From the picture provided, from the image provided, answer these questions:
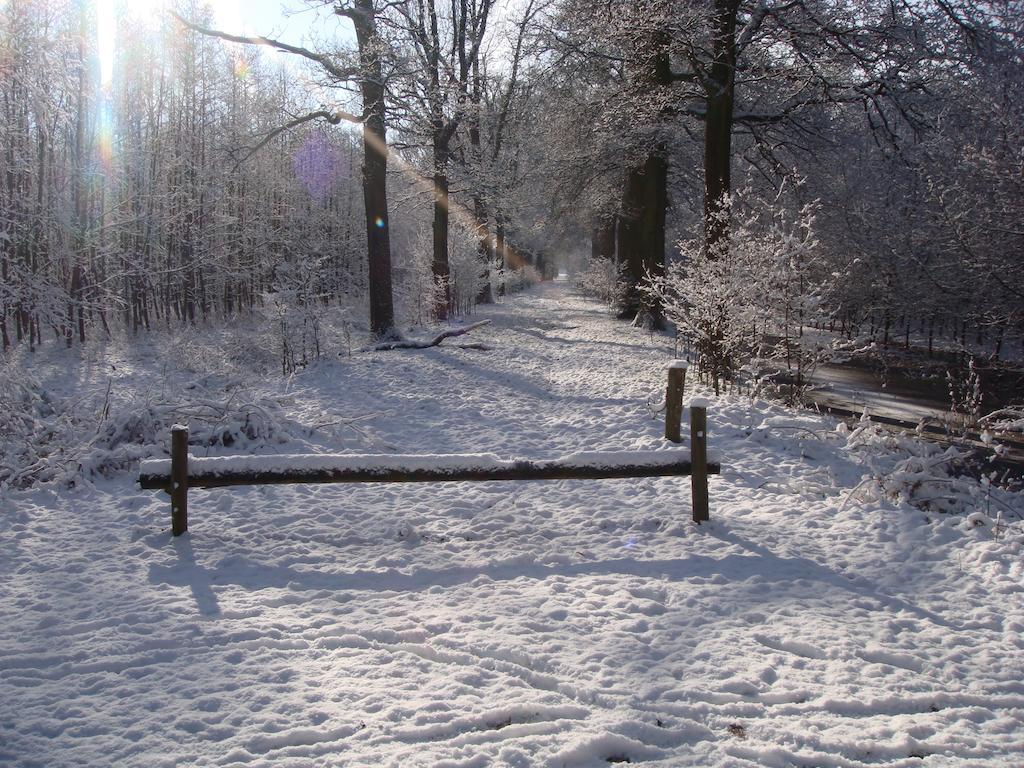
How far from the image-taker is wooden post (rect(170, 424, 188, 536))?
5.32 meters

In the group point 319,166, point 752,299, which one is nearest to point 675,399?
point 752,299

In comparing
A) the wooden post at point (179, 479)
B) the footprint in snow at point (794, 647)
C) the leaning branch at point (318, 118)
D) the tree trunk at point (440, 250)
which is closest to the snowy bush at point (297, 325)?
the leaning branch at point (318, 118)

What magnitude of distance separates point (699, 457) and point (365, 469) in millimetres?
2878

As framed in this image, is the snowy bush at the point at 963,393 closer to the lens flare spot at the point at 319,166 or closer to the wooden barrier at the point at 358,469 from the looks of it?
the wooden barrier at the point at 358,469

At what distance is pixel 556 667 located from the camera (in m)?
3.71

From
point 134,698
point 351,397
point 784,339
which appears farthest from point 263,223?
point 134,698

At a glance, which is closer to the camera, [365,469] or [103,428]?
[365,469]

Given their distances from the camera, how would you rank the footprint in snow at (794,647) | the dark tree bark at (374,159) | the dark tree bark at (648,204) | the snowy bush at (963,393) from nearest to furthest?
the footprint in snow at (794,647) < the snowy bush at (963,393) < the dark tree bark at (374,159) < the dark tree bark at (648,204)

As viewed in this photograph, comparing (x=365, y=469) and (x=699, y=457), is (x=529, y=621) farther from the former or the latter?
(x=699, y=457)

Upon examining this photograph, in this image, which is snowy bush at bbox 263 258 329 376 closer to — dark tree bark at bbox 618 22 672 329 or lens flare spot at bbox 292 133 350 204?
dark tree bark at bbox 618 22 672 329

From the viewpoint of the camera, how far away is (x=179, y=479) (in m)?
5.43

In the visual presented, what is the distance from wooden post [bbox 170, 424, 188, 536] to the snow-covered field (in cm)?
16

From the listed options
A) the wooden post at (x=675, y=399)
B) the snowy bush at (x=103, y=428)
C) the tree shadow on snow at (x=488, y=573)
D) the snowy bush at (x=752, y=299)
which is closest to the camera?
the tree shadow on snow at (x=488, y=573)

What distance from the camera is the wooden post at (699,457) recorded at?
18.7 ft
